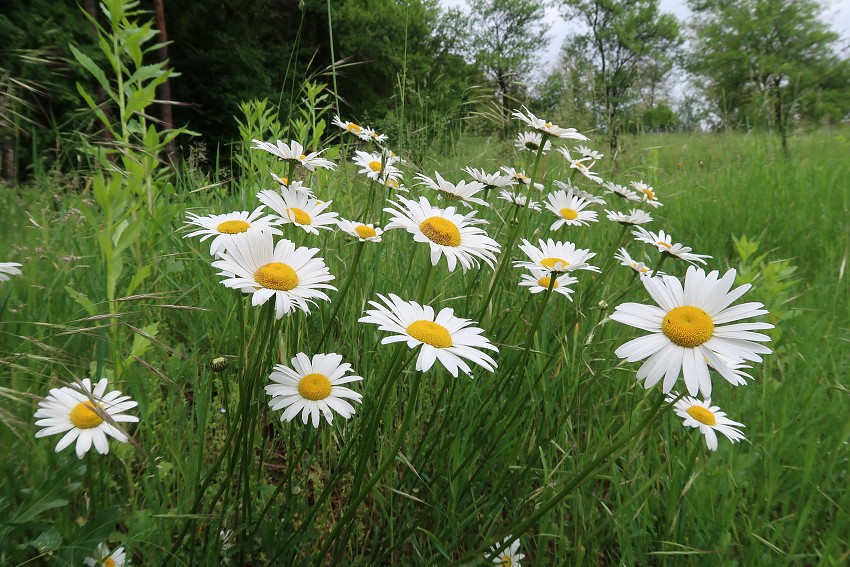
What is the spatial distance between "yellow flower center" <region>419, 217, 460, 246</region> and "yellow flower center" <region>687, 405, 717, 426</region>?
0.62m

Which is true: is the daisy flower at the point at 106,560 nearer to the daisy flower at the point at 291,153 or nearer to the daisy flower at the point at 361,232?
the daisy flower at the point at 361,232

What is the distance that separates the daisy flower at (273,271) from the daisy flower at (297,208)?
0.46ft

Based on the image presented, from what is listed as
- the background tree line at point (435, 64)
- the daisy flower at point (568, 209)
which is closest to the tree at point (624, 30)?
the background tree line at point (435, 64)

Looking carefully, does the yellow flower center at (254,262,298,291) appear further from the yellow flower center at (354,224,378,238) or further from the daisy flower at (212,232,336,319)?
the yellow flower center at (354,224,378,238)

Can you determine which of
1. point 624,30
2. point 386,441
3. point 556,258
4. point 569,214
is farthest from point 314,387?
point 624,30

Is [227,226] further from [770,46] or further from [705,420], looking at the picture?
[770,46]

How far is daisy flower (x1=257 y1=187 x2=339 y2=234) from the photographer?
95 centimetres

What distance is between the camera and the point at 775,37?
15930mm

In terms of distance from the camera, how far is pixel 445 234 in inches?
35.6

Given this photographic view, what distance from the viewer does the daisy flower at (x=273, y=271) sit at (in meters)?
0.72

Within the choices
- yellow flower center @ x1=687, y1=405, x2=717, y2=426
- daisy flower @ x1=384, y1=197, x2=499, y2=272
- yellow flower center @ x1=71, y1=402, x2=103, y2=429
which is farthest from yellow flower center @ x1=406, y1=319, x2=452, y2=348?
yellow flower center @ x1=687, y1=405, x2=717, y2=426

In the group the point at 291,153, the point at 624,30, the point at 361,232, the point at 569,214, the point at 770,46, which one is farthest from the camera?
the point at 624,30

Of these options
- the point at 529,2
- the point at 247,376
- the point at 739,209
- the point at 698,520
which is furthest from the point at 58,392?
the point at 529,2

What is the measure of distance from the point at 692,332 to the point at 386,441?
679 millimetres
